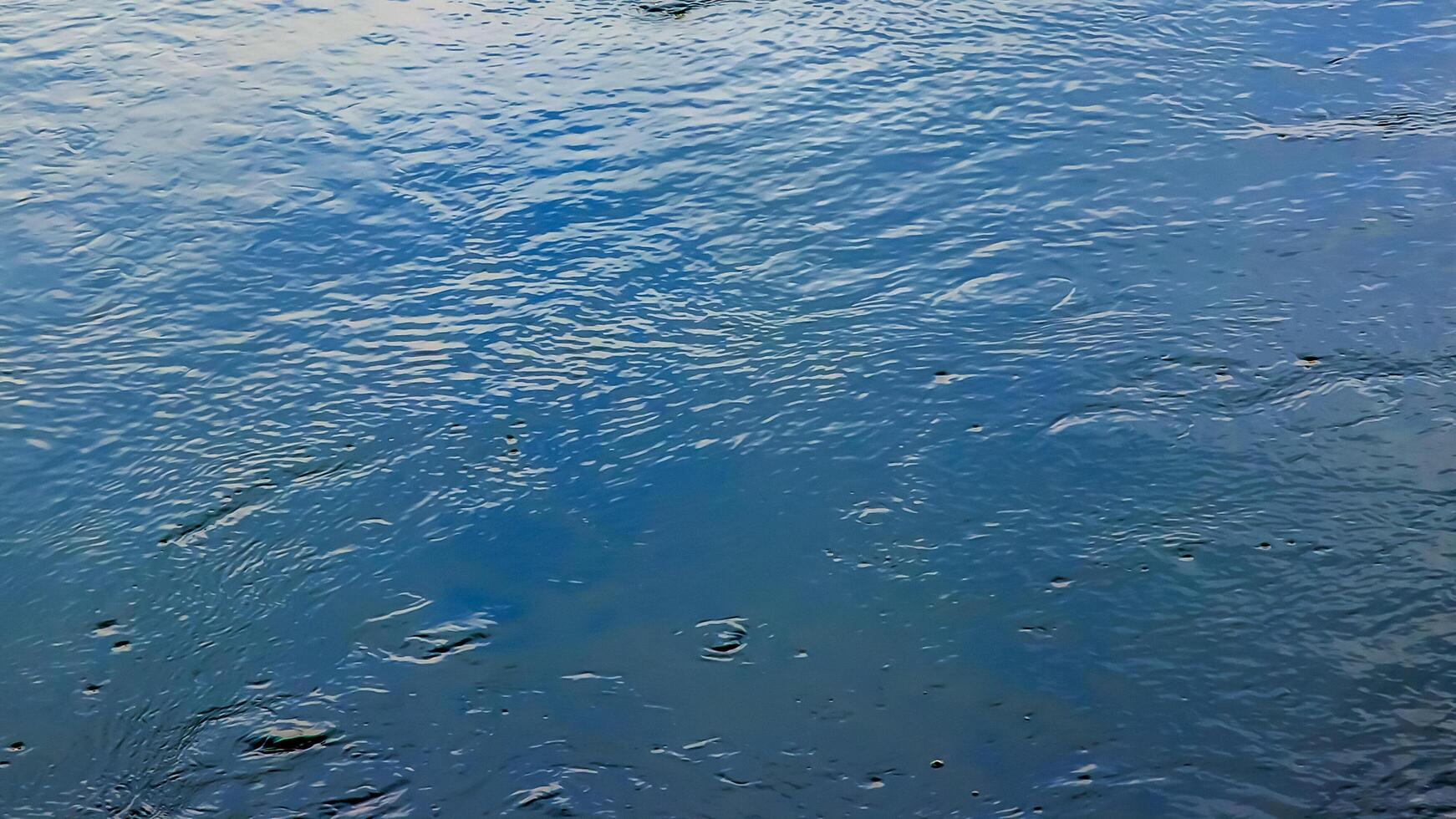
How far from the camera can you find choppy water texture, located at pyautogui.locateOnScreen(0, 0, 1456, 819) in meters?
5.43

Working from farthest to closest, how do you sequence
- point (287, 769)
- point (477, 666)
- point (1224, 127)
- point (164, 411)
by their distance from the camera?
point (1224, 127) → point (164, 411) → point (477, 666) → point (287, 769)

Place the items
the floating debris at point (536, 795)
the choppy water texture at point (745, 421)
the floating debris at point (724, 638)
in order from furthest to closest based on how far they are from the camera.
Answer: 1. the floating debris at point (724, 638)
2. the choppy water texture at point (745, 421)
3. the floating debris at point (536, 795)

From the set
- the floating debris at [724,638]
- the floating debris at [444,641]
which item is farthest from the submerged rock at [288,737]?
the floating debris at [724,638]

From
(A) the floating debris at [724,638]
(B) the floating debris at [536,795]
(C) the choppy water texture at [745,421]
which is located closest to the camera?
(B) the floating debris at [536,795]

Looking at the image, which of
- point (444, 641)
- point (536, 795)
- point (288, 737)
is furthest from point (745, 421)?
point (288, 737)

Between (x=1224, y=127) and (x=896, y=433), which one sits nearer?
(x=896, y=433)

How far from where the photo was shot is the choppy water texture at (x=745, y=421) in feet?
17.8

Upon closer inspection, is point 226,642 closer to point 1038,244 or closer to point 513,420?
point 513,420

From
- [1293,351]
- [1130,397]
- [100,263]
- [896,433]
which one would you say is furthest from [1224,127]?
[100,263]

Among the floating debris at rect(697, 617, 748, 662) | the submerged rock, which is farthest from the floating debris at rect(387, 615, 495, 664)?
the floating debris at rect(697, 617, 748, 662)

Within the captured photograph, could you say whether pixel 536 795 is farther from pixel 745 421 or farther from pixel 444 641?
pixel 745 421

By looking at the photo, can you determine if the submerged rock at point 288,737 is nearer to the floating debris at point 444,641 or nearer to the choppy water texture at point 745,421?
the choppy water texture at point 745,421

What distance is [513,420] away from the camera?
7160mm

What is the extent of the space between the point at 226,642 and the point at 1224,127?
7.46m
